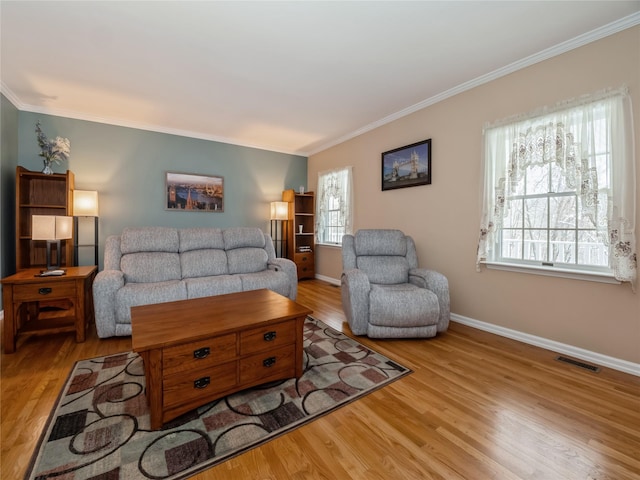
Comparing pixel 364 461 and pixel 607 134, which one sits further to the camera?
pixel 607 134

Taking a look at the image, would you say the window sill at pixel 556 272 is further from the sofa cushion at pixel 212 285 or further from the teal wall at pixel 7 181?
the teal wall at pixel 7 181

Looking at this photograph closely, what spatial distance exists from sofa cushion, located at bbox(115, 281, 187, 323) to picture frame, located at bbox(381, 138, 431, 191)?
290 cm

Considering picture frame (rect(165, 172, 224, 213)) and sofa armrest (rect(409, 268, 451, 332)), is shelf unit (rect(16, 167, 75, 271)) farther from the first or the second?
sofa armrest (rect(409, 268, 451, 332))

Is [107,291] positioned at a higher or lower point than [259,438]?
higher

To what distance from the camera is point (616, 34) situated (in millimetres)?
2088

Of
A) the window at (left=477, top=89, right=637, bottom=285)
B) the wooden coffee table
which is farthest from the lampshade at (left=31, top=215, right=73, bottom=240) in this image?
the window at (left=477, top=89, right=637, bottom=285)

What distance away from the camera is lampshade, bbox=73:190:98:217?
3426 millimetres

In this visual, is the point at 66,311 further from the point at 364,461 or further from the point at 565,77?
the point at 565,77

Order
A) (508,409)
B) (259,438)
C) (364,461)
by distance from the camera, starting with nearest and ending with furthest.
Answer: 1. (364,461)
2. (259,438)
3. (508,409)

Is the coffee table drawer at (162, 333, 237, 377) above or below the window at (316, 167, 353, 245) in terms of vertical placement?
below

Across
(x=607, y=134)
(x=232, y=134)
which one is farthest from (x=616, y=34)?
(x=232, y=134)

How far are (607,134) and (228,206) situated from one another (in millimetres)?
4697

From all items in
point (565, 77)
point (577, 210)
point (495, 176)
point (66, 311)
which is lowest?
point (66, 311)

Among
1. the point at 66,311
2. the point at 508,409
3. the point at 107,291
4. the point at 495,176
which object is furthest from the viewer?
the point at 66,311
